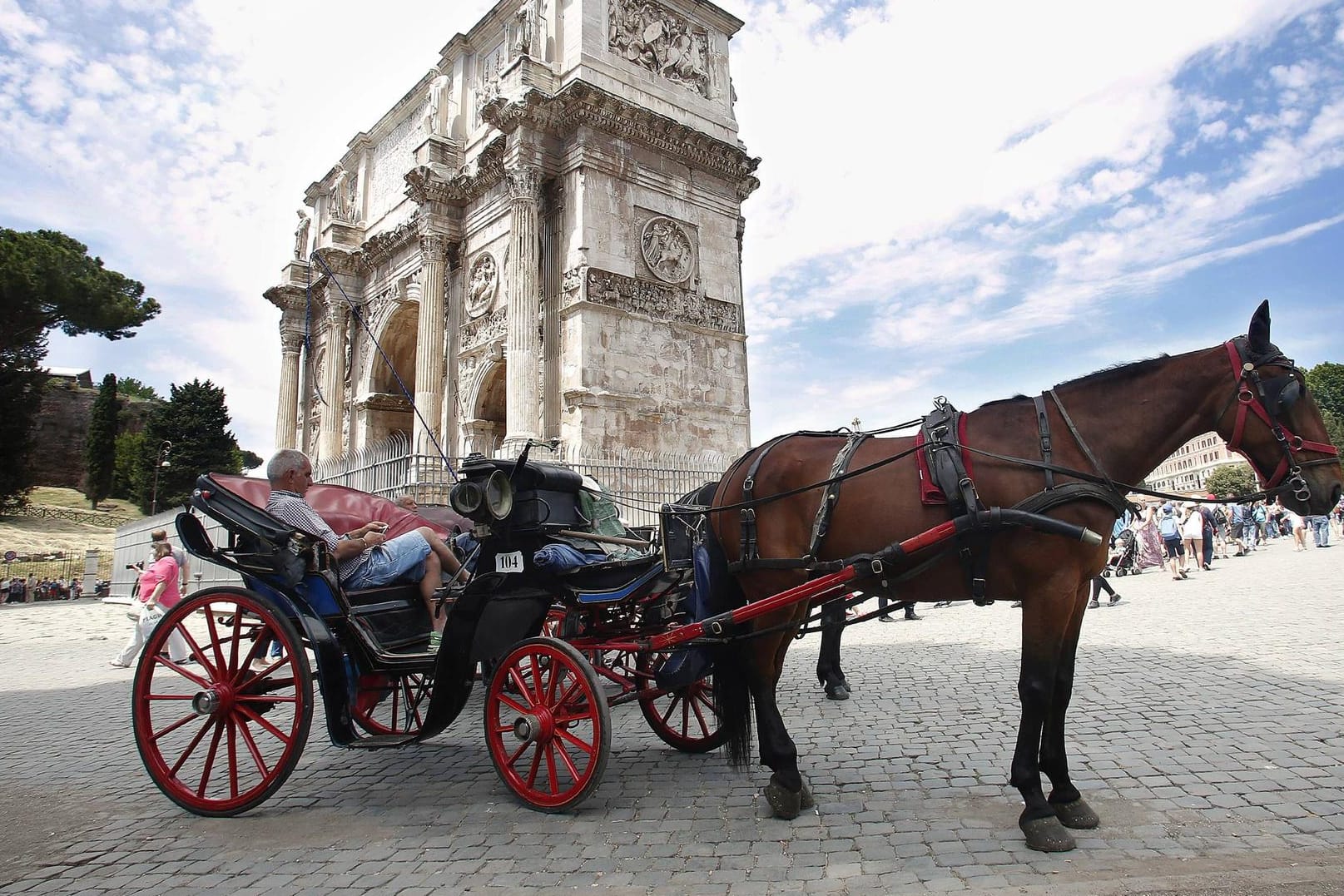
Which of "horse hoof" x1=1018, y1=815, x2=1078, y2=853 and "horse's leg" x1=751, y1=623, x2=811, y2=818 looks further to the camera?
"horse's leg" x1=751, y1=623, x2=811, y2=818

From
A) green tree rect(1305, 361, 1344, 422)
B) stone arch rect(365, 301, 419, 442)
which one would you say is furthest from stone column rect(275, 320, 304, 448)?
green tree rect(1305, 361, 1344, 422)

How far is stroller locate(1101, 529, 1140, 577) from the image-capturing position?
17927mm

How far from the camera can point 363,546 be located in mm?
4477

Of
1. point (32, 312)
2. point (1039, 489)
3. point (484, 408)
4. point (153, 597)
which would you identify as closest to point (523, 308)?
point (484, 408)

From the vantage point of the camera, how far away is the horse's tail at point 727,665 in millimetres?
4125

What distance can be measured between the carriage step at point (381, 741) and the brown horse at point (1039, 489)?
1746 mm

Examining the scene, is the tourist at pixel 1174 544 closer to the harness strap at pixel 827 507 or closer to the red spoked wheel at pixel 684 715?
the red spoked wheel at pixel 684 715

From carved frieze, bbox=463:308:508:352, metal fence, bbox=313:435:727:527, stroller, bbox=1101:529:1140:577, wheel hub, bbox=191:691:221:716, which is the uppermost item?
A: carved frieze, bbox=463:308:508:352

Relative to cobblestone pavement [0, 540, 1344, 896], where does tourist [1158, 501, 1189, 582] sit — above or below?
above

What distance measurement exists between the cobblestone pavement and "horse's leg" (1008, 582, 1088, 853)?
25 centimetres

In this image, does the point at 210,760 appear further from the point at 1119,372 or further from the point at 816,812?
the point at 1119,372

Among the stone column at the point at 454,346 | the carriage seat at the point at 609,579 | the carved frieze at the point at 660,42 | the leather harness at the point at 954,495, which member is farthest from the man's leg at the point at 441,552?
the carved frieze at the point at 660,42

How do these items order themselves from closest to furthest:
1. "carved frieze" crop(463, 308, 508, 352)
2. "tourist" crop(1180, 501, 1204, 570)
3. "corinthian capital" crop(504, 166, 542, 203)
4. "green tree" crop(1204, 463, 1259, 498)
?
"corinthian capital" crop(504, 166, 542, 203)
"tourist" crop(1180, 501, 1204, 570)
"carved frieze" crop(463, 308, 508, 352)
"green tree" crop(1204, 463, 1259, 498)

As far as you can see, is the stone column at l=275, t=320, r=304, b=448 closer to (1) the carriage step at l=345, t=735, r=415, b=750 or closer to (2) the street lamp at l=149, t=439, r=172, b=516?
(2) the street lamp at l=149, t=439, r=172, b=516
